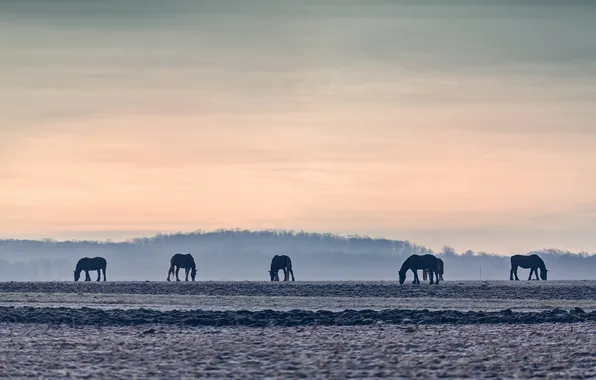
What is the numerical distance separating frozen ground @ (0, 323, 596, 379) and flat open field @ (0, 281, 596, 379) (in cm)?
2

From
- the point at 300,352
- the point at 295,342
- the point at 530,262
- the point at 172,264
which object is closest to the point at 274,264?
the point at 172,264

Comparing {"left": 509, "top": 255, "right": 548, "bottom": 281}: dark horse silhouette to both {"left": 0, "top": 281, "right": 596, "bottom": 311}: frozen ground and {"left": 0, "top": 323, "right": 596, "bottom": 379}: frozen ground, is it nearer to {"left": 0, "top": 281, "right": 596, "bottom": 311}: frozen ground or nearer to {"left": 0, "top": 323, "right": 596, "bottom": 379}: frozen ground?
{"left": 0, "top": 281, "right": 596, "bottom": 311}: frozen ground

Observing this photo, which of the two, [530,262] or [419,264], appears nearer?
[419,264]

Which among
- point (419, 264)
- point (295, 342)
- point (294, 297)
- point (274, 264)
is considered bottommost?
point (295, 342)

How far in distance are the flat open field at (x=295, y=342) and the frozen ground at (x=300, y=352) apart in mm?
21

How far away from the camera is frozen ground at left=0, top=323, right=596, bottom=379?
21.6 m

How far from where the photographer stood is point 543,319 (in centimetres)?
3325

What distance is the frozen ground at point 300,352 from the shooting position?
71.0 ft

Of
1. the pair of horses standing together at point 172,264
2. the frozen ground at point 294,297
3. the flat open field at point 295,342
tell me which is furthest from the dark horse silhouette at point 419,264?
the flat open field at point 295,342

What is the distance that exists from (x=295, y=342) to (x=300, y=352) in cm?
189

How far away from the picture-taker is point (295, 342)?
26344mm

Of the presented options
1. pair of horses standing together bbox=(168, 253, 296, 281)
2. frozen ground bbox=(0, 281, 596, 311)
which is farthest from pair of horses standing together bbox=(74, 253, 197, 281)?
frozen ground bbox=(0, 281, 596, 311)

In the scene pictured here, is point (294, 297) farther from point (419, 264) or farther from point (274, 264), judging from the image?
point (274, 264)

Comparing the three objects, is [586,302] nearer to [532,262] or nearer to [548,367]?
[548,367]
